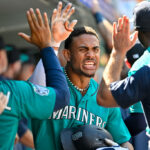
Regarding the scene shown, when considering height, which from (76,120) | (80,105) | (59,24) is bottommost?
(76,120)

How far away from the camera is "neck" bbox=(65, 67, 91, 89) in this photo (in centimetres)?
274

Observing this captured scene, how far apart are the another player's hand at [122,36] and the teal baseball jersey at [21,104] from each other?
0.56 meters

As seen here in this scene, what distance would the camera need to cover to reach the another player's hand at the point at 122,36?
198 centimetres

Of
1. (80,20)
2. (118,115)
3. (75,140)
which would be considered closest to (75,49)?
(118,115)

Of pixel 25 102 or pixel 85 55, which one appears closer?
pixel 25 102

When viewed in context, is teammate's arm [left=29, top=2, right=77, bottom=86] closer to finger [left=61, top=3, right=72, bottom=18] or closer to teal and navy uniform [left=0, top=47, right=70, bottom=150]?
finger [left=61, top=3, right=72, bottom=18]

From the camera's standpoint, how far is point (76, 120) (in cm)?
248

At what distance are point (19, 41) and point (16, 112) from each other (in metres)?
6.63

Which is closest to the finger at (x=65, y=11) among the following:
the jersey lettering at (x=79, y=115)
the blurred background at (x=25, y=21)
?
the blurred background at (x=25, y=21)

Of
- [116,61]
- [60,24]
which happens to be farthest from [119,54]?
[60,24]

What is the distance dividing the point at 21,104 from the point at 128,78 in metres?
0.68

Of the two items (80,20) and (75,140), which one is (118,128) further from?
(80,20)

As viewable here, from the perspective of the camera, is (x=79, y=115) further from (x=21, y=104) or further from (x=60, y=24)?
(x=21, y=104)

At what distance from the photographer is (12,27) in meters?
7.04
